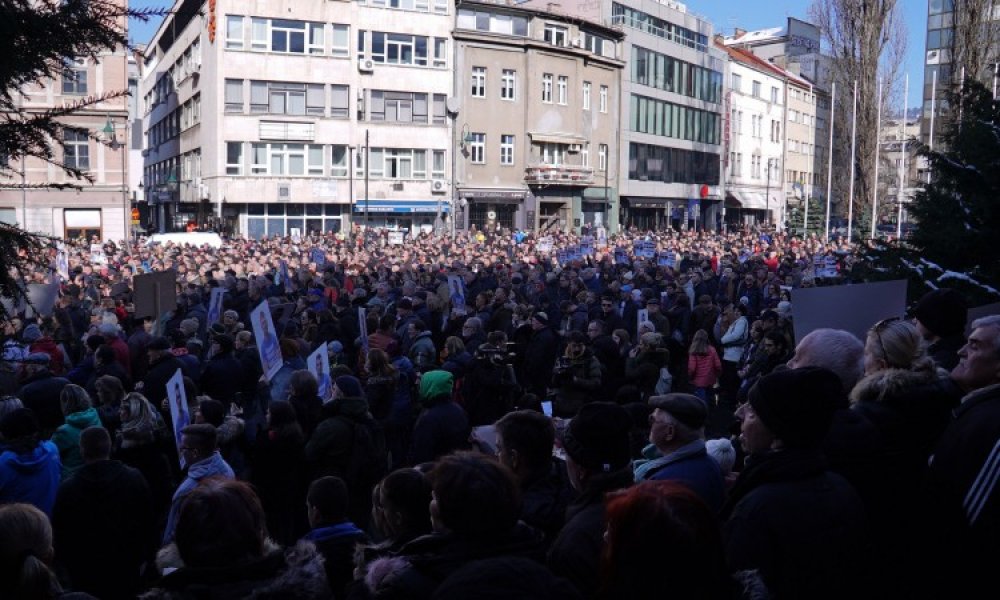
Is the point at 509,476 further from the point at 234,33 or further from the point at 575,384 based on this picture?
the point at 234,33

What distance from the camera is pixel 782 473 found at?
9.48 feet

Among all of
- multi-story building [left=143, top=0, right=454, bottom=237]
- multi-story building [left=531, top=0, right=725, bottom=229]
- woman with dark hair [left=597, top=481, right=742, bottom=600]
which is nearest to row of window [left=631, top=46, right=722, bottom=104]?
multi-story building [left=531, top=0, right=725, bottom=229]

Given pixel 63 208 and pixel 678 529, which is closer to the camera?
pixel 678 529

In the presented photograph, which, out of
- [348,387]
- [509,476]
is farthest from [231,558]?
[348,387]

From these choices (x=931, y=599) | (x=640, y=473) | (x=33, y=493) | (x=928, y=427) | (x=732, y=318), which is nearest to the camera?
(x=931, y=599)

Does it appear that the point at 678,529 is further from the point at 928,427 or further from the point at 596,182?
the point at 596,182

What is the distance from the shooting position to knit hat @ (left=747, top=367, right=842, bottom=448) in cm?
299

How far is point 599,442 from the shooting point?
140 inches

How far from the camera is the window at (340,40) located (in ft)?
161

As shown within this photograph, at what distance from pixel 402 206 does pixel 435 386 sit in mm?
44665

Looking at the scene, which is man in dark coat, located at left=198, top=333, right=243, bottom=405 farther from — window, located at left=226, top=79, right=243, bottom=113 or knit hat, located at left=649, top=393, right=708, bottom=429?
window, located at left=226, top=79, right=243, bottom=113

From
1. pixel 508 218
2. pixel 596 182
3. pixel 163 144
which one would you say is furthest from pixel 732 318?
pixel 163 144

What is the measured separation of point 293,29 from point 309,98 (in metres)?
3.53

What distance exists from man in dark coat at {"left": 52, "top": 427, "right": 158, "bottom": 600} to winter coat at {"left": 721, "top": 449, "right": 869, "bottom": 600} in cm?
344
